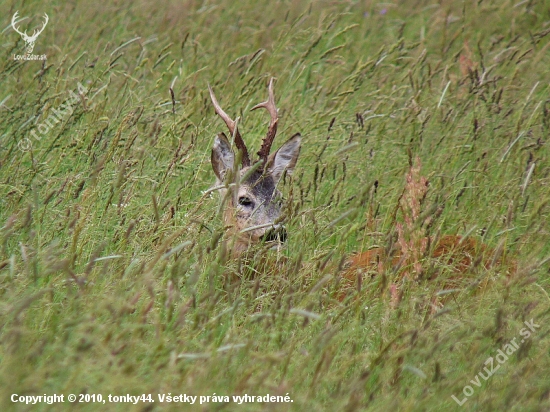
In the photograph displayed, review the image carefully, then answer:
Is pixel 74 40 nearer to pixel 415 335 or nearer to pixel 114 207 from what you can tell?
pixel 114 207

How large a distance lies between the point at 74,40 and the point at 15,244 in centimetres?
344

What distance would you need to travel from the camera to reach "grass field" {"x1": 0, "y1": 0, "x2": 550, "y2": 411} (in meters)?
2.99

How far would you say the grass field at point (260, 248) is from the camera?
2.99m

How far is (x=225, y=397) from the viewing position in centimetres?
292

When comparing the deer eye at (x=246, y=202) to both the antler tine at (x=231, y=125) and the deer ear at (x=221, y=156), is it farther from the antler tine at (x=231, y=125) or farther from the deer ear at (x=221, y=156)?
the antler tine at (x=231, y=125)

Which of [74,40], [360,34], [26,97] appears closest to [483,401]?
[26,97]
